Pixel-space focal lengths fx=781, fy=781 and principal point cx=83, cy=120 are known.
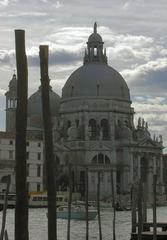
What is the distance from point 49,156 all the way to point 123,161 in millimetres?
86748

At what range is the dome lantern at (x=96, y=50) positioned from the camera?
4326 inches

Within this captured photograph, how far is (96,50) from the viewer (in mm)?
111562

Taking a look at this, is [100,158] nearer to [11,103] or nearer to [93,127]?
[93,127]

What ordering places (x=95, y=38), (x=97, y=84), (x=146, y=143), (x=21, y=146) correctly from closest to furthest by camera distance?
(x=21, y=146)
(x=97, y=84)
(x=146, y=143)
(x=95, y=38)

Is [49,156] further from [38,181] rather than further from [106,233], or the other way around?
[38,181]

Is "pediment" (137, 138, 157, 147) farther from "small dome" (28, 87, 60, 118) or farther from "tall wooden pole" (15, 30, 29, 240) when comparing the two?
"tall wooden pole" (15, 30, 29, 240)

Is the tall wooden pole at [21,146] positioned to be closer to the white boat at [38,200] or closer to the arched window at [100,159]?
the white boat at [38,200]

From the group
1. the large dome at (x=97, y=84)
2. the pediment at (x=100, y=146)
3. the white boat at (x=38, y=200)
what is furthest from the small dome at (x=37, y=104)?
the white boat at (x=38, y=200)

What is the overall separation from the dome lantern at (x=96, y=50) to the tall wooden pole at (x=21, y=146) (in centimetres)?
9367

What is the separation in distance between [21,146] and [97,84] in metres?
89.7

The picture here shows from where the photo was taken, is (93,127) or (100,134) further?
(93,127)

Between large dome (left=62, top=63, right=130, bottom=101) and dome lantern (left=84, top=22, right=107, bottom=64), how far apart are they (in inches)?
111

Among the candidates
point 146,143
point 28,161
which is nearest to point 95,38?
point 146,143

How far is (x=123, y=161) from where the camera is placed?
10400 centimetres
